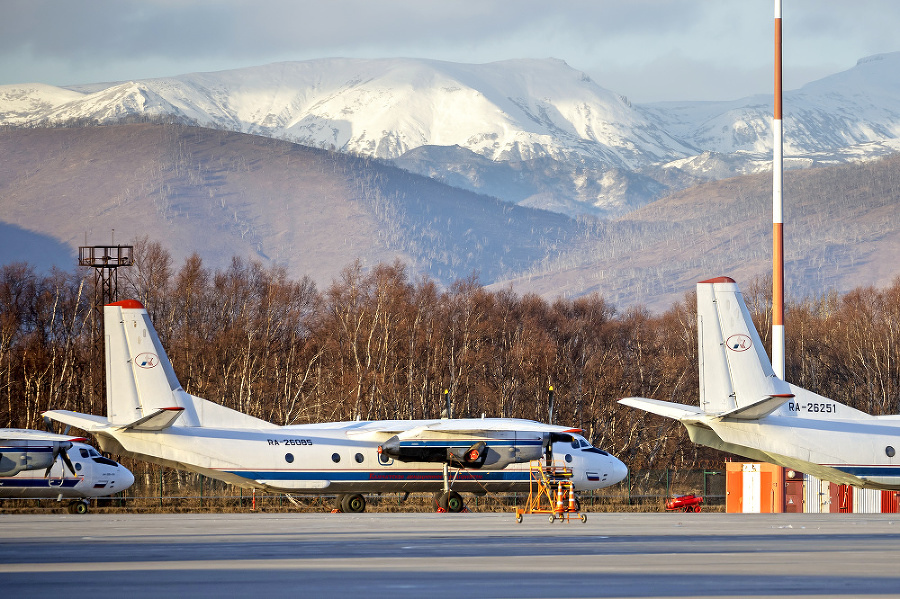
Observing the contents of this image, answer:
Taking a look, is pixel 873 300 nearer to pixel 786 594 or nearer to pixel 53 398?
pixel 53 398

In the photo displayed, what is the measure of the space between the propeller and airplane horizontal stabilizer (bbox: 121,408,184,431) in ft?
15.4

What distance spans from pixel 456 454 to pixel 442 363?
131 ft

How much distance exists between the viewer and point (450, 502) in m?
41.6

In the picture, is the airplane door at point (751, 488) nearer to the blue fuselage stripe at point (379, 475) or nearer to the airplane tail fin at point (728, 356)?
the blue fuselage stripe at point (379, 475)

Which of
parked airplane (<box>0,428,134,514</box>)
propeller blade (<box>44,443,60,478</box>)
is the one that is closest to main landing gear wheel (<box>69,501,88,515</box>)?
parked airplane (<box>0,428,134,514</box>)

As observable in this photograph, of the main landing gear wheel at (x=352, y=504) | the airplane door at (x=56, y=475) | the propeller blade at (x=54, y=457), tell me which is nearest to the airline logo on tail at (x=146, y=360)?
the propeller blade at (x=54, y=457)

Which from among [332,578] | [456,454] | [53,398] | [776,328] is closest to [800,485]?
[776,328]

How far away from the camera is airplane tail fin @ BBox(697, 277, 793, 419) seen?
33.2 m

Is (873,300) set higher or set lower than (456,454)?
higher

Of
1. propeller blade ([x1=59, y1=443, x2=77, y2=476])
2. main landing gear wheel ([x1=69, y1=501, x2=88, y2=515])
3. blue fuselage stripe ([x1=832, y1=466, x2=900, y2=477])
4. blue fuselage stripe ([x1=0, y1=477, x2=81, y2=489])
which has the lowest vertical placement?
main landing gear wheel ([x1=69, y1=501, x2=88, y2=515])

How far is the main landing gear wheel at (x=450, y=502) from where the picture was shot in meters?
41.3

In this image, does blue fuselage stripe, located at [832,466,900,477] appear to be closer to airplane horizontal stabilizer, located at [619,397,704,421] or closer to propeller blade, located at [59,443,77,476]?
airplane horizontal stabilizer, located at [619,397,704,421]

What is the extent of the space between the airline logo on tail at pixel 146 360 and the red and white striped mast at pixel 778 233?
69.8 ft

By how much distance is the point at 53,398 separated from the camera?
72.2m
